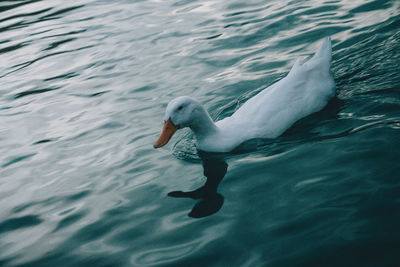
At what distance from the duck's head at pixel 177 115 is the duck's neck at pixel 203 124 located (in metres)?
0.06

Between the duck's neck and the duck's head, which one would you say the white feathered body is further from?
the duck's head

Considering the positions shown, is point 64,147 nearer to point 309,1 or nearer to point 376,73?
point 376,73

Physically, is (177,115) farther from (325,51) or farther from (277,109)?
(325,51)

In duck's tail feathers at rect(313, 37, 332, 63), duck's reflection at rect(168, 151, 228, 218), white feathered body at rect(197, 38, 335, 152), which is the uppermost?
duck's tail feathers at rect(313, 37, 332, 63)

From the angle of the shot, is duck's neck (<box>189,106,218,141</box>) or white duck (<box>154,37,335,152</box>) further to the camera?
duck's neck (<box>189,106,218,141</box>)

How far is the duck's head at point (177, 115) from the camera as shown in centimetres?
493

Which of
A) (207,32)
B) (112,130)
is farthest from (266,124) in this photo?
(207,32)

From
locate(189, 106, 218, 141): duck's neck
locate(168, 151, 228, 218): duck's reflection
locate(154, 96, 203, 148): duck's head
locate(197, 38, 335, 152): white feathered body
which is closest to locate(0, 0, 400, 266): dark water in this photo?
locate(168, 151, 228, 218): duck's reflection

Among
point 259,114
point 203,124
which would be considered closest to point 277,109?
point 259,114

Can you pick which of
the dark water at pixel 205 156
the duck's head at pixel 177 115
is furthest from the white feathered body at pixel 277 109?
the duck's head at pixel 177 115

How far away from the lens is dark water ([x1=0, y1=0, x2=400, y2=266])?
3.55m

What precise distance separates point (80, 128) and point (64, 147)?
0.55m

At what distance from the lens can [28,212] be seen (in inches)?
188

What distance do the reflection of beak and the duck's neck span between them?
291 mm
